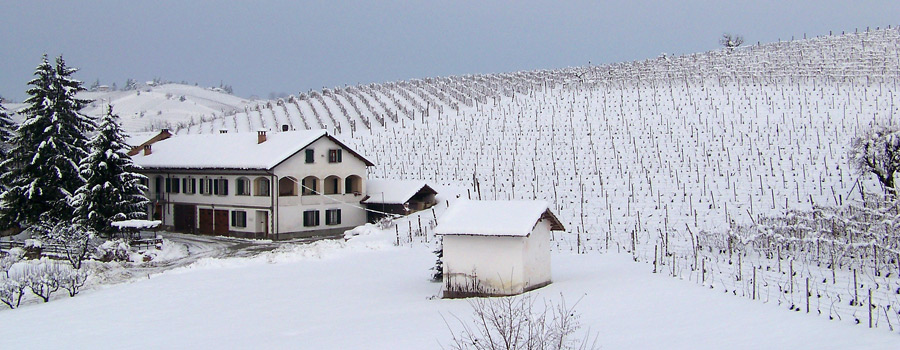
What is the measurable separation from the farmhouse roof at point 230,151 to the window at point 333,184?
1.66m

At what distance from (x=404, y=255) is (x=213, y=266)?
6.73 m

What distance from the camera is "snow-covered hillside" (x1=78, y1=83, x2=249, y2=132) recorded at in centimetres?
10606

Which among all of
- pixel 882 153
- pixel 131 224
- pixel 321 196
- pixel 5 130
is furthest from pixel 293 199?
pixel 882 153

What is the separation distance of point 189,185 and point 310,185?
23.3 feet

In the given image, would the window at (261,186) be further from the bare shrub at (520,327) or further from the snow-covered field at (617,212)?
the bare shrub at (520,327)

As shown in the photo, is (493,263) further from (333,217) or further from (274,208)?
(333,217)

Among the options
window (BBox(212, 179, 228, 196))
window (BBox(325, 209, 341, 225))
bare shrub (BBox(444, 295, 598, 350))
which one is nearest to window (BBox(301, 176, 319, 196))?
window (BBox(325, 209, 341, 225))

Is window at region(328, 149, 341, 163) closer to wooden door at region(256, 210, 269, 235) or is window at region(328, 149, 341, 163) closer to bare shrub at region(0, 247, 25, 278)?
wooden door at region(256, 210, 269, 235)

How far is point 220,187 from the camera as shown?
38.0m

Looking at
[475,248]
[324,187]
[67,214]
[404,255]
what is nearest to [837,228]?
[475,248]

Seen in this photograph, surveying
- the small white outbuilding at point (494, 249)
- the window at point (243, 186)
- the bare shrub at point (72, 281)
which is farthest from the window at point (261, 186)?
the small white outbuilding at point (494, 249)

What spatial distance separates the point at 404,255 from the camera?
27109mm

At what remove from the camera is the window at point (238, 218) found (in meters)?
37.0

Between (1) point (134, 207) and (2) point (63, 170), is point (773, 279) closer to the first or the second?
(1) point (134, 207)
